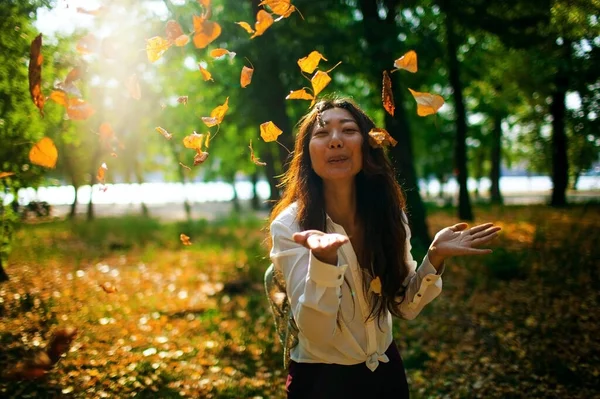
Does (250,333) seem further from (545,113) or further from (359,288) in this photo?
(545,113)

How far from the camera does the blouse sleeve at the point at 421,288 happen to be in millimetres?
2353

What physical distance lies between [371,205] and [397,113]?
756cm

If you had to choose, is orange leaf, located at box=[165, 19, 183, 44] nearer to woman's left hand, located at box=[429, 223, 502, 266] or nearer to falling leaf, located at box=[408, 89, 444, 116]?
falling leaf, located at box=[408, 89, 444, 116]

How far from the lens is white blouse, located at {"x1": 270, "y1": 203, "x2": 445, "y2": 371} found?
1879 mm

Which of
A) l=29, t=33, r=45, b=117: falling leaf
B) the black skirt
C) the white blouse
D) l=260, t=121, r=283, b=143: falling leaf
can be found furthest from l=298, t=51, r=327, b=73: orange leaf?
the black skirt

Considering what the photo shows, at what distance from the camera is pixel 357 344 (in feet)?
7.30

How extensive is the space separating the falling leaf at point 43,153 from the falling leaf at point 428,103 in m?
1.95

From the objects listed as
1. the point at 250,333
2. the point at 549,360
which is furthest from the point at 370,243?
the point at 250,333

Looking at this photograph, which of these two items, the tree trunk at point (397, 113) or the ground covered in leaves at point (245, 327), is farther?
the tree trunk at point (397, 113)

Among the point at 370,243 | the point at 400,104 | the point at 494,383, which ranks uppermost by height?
Answer: the point at 400,104

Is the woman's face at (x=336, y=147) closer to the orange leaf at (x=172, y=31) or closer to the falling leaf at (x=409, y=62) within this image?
the falling leaf at (x=409, y=62)

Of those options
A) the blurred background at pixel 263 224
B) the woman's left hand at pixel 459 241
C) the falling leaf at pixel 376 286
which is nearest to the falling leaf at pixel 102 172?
the blurred background at pixel 263 224

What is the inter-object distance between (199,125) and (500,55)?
54.2ft

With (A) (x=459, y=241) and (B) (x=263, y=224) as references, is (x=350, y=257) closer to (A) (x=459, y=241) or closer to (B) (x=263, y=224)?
(A) (x=459, y=241)
